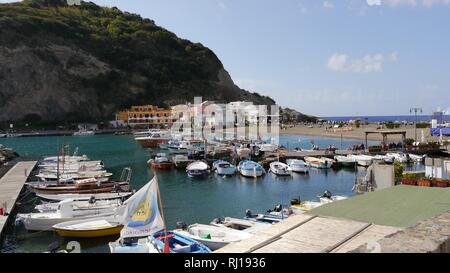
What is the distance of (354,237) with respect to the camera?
34.7ft

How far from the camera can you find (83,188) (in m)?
32.8

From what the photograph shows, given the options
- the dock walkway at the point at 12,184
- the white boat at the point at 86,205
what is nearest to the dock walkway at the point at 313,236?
the white boat at the point at 86,205

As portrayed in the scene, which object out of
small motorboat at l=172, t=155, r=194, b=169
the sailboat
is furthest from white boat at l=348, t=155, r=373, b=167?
the sailboat

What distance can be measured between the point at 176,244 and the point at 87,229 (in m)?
6.59

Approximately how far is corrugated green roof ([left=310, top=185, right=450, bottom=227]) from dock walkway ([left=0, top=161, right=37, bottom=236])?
661 inches

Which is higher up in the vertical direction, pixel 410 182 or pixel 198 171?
pixel 410 182

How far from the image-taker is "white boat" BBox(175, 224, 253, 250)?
16.8 meters

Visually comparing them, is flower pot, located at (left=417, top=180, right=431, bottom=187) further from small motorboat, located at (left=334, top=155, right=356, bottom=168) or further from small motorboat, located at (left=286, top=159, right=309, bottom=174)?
small motorboat, located at (left=334, top=155, right=356, bottom=168)

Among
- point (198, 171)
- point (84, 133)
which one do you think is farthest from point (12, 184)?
point (84, 133)

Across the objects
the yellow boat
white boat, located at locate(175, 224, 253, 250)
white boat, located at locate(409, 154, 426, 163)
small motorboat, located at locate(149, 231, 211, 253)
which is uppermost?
white boat, located at locate(409, 154, 426, 163)

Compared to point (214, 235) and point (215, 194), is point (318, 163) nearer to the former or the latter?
point (215, 194)

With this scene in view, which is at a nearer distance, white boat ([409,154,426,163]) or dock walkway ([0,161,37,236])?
dock walkway ([0,161,37,236])
